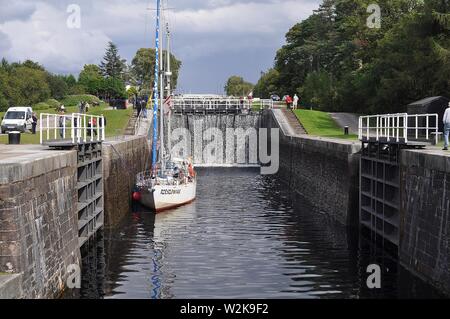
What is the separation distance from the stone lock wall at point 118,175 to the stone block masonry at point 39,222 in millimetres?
8466

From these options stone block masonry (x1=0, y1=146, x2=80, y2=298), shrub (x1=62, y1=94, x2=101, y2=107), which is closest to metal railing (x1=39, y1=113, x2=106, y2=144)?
stone block masonry (x1=0, y1=146, x2=80, y2=298)

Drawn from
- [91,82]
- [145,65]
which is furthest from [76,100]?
[145,65]

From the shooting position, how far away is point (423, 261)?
18.4m

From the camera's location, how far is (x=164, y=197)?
33.0 meters

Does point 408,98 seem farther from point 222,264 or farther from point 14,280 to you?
point 14,280

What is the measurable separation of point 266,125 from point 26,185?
4505 centimetres

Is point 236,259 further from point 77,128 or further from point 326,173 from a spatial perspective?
point 326,173

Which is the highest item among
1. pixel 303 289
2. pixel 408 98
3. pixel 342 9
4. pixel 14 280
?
pixel 342 9

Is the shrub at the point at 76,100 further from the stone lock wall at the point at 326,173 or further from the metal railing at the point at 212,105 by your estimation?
the stone lock wall at the point at 326,173

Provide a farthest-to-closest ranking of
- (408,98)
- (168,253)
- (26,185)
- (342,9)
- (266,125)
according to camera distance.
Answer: (342,9), (266,125), (408,98), (168,253), (26,185)

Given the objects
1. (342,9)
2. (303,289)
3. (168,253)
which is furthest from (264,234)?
(342,9)

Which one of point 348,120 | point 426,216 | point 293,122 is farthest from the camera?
point 348,120

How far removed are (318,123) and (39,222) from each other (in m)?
41.0

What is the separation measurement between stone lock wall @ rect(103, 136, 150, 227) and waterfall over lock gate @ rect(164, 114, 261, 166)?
20676mm
